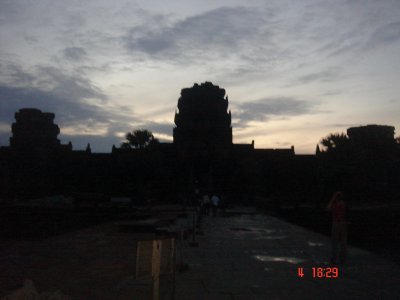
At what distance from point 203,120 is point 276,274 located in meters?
70.6

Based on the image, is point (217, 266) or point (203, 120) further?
point (203, 120)

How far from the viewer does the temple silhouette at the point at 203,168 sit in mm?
69375

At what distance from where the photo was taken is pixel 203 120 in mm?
81000

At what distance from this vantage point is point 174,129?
82438 mm

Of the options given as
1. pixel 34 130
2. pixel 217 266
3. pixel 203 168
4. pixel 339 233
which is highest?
pixel 34 130

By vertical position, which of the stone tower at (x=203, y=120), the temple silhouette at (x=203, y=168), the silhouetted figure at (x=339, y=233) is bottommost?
the silhouetted figure at (x=339, y=233)

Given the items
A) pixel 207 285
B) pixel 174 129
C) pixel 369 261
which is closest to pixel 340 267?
pixel 369 261

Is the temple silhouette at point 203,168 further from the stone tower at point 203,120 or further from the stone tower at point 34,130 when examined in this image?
the stone tower at point 34,130

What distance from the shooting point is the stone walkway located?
28.6 ft
